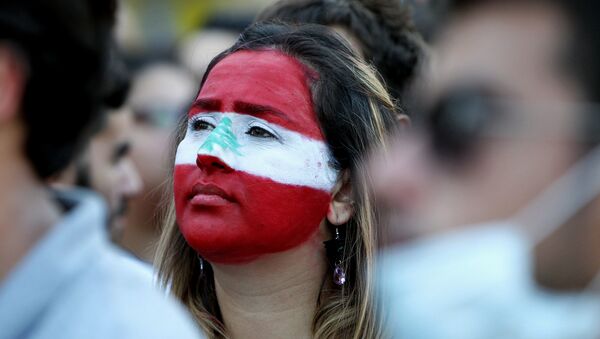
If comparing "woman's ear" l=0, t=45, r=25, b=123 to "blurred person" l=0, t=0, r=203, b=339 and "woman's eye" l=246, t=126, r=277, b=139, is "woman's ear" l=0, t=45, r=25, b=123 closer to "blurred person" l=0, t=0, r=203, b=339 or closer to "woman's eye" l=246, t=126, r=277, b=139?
"blurred person" l=0, t=0, r=203, b=339

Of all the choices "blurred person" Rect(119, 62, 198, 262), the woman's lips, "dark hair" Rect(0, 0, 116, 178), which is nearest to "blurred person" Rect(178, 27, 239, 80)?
"blurred person" Rect(119, 62, 198, 262)

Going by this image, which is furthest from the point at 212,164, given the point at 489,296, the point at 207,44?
the point at 207,44

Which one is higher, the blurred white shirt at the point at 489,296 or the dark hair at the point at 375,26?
the blurred white shirt at the point at 489,296

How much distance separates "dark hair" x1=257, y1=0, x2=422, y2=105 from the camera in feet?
12.5

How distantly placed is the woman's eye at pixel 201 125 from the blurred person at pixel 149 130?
5.86ft

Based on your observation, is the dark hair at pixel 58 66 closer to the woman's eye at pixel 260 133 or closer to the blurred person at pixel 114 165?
the woman's eye at pixel 260 133

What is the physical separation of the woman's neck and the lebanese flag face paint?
51 mm

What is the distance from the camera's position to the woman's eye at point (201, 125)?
3086 mm

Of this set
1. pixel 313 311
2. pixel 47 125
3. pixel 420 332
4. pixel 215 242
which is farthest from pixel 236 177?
pixel 420 332

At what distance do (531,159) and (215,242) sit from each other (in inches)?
55.2

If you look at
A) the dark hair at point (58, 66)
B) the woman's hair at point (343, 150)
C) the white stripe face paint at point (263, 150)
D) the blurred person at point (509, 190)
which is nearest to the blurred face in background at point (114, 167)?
the woman's hair at point (343, 150)

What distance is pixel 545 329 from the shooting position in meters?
1.65

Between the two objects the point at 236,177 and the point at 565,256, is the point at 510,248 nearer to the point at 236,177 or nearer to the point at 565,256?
the point at 565,256

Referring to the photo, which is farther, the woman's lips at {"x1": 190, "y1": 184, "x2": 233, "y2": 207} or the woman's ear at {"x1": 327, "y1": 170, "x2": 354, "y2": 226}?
the woman's ear at {"x1": 327, "y1": 170, "x2": 354, "y2": 226}
